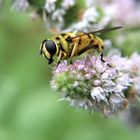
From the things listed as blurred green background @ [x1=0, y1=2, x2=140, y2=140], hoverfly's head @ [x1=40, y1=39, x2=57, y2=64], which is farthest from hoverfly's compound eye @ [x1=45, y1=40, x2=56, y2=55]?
blurred green background @ [x1=0, y1=2, x2=140, y2=140]

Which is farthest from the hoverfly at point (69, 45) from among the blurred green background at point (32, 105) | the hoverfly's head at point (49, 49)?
the blurred green background at point (32, 105)

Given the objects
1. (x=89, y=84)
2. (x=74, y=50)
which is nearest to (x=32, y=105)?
(x=74, y=50)

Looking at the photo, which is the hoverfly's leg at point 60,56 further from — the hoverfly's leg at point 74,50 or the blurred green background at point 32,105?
the blurred green background at point 32,105

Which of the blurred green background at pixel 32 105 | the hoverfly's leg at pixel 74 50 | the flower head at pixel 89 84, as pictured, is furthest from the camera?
the blurred green background at pixel 32 105

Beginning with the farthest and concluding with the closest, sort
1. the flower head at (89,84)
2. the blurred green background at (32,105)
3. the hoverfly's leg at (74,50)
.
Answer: the blurred green background at (32,105) → the hoverfly's leg at (74,50) → the flower head at (89,84)

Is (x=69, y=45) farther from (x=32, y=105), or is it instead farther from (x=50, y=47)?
(x=32, y=105)

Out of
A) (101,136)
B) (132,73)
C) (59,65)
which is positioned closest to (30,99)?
(101,136)
